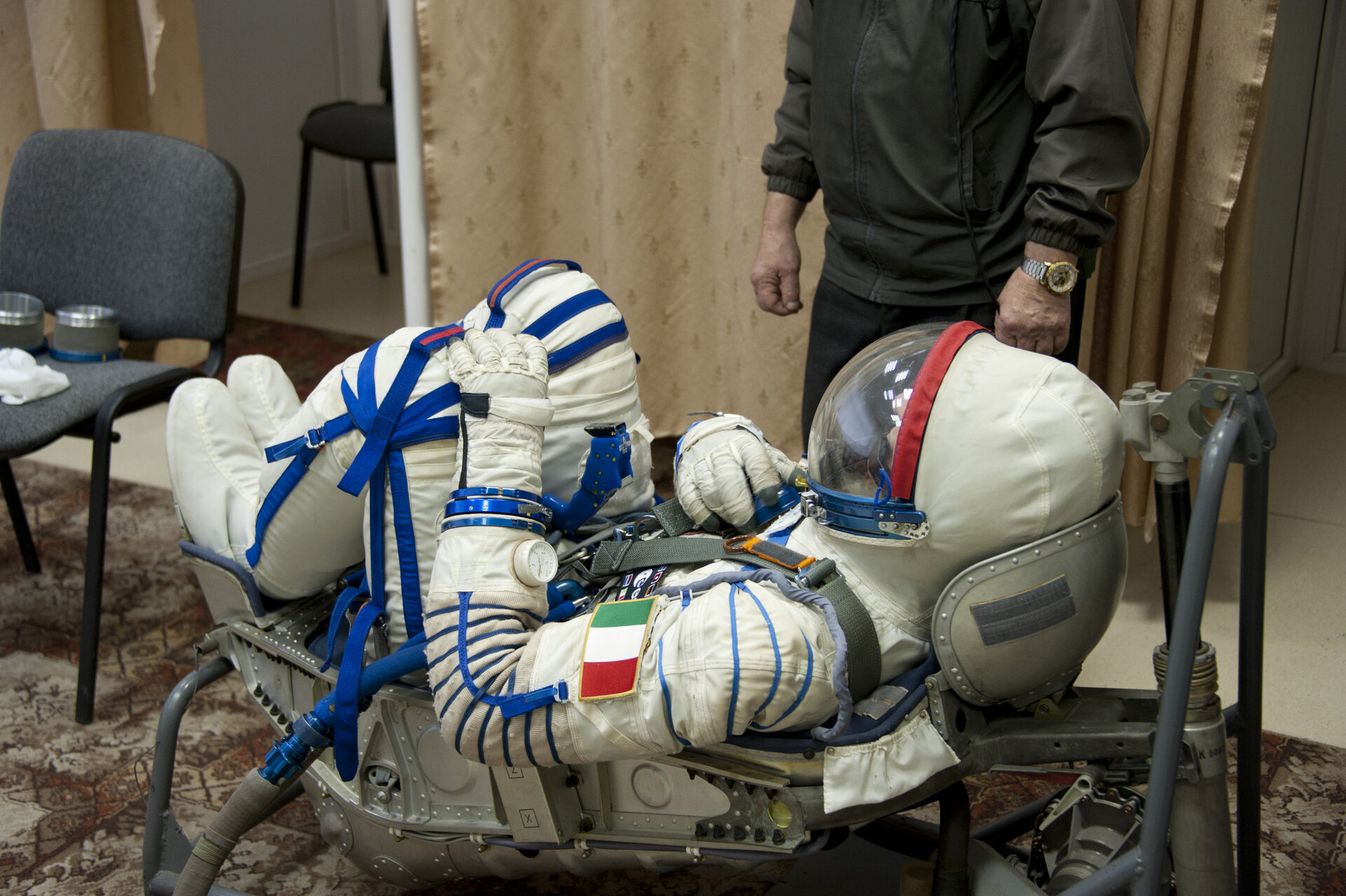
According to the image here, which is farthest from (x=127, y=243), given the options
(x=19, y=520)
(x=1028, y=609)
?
(x=1028, y=609)

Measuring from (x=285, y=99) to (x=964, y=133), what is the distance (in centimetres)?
365

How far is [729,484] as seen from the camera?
1278 mm

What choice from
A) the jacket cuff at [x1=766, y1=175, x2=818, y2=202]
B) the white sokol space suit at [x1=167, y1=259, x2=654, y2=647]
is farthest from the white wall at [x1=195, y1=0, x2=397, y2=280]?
the white sokol space suit at [x1=167, y1=259, x2=654, y2=647]

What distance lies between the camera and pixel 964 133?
5.41 ft

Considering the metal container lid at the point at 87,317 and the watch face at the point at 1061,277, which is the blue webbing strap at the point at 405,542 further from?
the metal container lid at the point at 87,317

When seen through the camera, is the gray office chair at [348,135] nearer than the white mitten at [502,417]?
No

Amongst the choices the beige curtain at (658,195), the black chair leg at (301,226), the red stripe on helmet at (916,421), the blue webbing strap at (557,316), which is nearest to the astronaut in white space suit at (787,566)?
the red stripe on helmet at (916,421)

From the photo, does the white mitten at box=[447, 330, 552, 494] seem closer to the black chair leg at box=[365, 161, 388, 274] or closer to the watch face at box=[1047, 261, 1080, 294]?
the watch face at box=[1047, 261, 1080, 294]

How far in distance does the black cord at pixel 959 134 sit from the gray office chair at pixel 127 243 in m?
1.34

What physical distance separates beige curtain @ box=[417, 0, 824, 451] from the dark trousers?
63cm

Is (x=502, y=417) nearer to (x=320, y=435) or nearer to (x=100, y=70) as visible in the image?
(x=320, y=435)

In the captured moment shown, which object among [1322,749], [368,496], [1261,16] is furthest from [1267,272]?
[368,496]

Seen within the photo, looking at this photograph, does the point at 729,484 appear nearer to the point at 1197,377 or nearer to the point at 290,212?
the point at 1197,377

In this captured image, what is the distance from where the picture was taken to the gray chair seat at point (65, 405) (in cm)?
198
